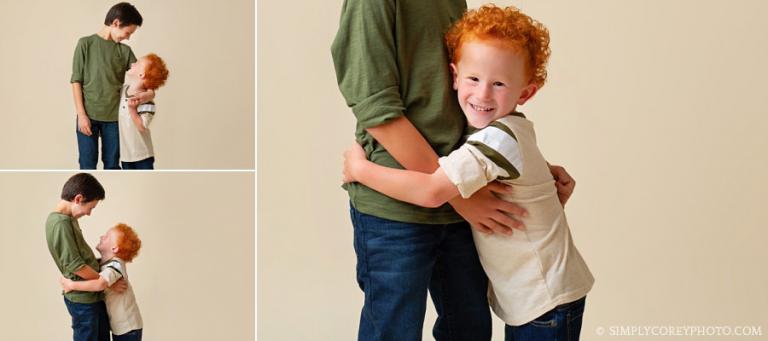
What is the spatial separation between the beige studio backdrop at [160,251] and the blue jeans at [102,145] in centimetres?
4

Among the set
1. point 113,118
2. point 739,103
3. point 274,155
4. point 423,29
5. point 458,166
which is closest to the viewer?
point 458,166

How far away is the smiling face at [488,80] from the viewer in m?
1.21

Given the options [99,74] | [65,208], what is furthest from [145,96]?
[65,208]

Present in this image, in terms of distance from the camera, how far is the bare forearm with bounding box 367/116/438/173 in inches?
47.2

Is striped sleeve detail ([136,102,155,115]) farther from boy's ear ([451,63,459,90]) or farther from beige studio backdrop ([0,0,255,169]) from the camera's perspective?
boy's ear ([451,63,459,90])

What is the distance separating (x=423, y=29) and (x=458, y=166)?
246mm

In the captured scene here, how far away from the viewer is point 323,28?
8.30 ft

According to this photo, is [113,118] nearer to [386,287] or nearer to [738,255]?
[386,287]

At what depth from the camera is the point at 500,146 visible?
1.16m

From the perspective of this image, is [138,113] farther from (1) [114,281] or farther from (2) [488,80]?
(2) [488,80]

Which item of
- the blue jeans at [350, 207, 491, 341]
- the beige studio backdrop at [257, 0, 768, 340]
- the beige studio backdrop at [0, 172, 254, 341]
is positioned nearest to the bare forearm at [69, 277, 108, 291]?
the beige studio backdrop at [0, 172, 254, 341]

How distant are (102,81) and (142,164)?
27 centimetres

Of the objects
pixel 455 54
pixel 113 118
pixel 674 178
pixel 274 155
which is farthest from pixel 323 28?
pixel 455 54

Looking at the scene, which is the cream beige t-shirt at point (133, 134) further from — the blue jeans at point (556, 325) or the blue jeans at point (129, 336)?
the blue jeans at point (556, 325)
